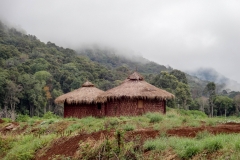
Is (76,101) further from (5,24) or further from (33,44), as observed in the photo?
(5,24)

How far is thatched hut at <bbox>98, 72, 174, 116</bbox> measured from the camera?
18.1 meters

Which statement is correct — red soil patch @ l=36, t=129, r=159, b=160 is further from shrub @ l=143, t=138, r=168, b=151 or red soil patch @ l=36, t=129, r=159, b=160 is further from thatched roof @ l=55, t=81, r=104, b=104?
thatched roof @ l=55, t=81, r=104, b=104

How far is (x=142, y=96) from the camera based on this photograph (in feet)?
58.6

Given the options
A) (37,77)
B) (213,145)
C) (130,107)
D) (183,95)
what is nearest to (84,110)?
(130,107)

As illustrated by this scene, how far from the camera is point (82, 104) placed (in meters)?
20.2

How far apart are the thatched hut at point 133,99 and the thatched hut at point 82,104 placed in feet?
3.34

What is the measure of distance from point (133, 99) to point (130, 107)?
51 centimetres

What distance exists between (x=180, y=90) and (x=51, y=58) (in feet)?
81.4

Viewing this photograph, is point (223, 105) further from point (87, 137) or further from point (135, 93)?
point (87, 137)

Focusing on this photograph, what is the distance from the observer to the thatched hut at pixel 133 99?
18094mm

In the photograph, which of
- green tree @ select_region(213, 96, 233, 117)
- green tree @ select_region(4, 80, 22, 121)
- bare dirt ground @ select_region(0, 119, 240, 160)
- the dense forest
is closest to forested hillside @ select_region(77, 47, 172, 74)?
the dense forest

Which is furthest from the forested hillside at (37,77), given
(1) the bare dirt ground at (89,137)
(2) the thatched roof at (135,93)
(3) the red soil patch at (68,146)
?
(3) the red soil patch at (68,146)

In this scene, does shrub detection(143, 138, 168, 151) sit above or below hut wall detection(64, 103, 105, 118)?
above

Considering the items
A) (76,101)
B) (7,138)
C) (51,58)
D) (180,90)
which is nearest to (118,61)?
(51,58)
